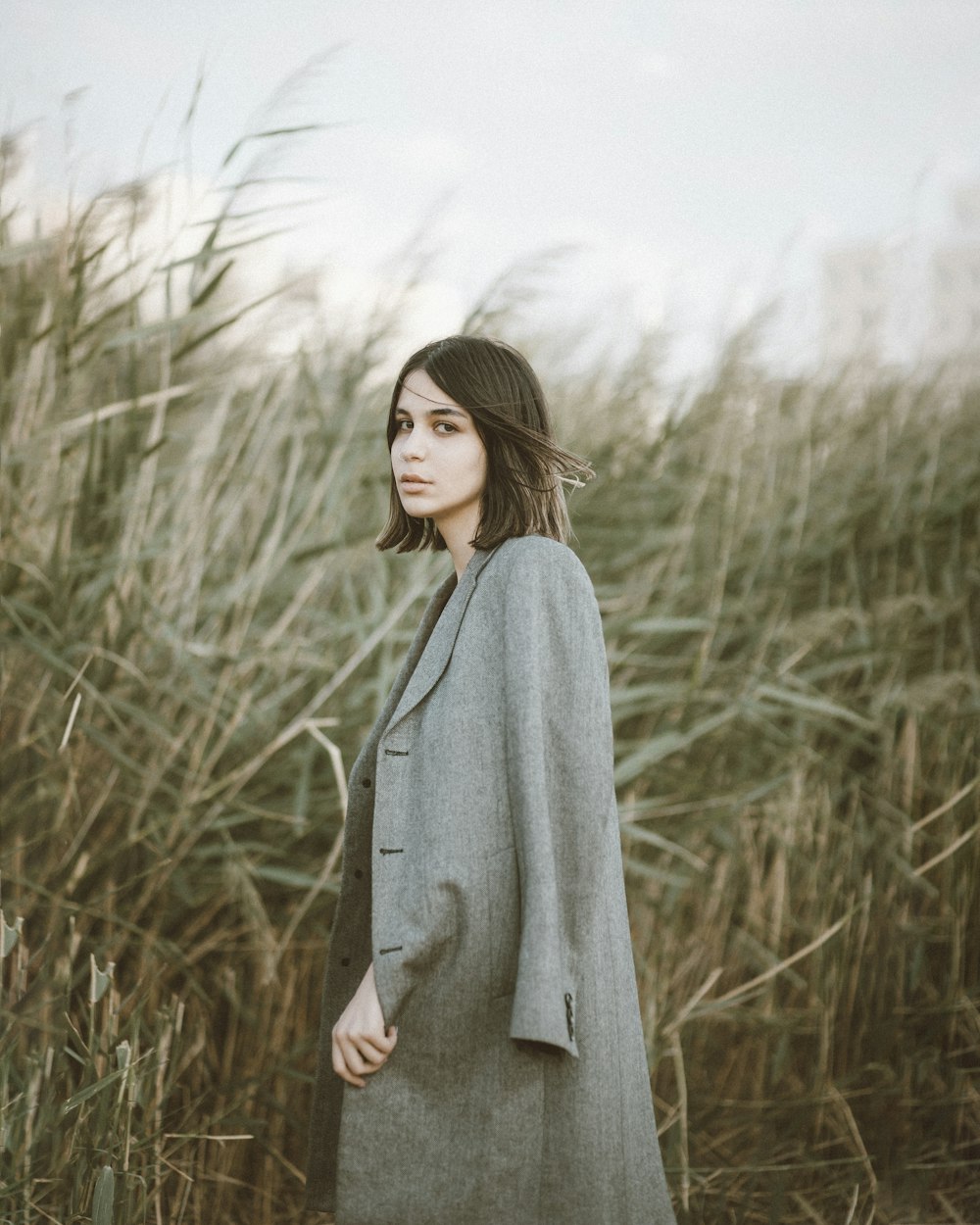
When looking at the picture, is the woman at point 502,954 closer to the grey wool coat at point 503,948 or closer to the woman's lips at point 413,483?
the grey wool coat at point 503,948

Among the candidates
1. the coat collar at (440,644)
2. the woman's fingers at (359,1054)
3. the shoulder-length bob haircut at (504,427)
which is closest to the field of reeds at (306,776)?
the woman's fingers at (359,1054)

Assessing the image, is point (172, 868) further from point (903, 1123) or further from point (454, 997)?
point (903, 1123)

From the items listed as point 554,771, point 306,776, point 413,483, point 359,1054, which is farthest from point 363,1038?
point 306,776

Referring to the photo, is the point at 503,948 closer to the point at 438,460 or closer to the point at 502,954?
the point at 502,954

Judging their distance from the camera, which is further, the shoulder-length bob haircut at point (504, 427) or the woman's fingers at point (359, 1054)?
the shoulder-length bob haircut at point (504, 427)

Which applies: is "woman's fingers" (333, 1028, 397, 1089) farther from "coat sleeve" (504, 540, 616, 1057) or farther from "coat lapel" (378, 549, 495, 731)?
"coat lapel" (378, 549, 495, 731)

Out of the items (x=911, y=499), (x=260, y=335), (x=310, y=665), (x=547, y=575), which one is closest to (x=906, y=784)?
(x=911, y=499)

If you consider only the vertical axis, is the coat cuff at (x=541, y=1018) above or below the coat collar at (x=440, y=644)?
below

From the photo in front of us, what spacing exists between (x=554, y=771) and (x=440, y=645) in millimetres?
189

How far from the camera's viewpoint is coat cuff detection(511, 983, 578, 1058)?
917 mm

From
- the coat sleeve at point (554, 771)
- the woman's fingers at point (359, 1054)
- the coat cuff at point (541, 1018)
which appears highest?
the coat sleeve at point (554, 771)

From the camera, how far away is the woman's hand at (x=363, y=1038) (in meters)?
0.98

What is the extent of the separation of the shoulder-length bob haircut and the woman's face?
0.03 feet

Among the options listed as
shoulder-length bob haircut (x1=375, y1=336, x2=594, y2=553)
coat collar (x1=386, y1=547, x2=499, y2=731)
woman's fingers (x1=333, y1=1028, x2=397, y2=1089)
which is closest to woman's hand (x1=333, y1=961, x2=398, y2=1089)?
woman's fingers (x1=333, y1=1028, x2=397, y2=1089)
